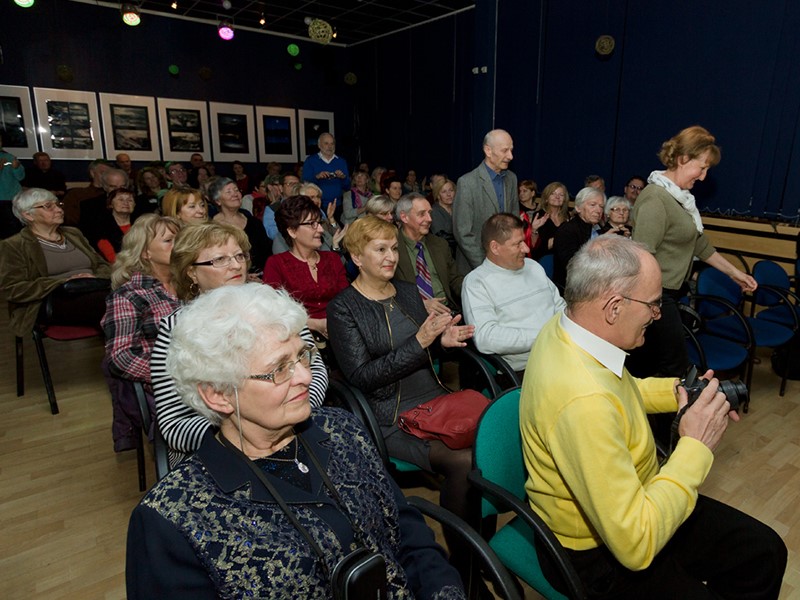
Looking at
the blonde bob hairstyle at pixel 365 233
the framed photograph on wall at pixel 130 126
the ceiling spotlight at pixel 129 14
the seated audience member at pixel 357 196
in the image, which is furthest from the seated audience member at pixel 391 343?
the framed photograph on wall at pixel 130 126

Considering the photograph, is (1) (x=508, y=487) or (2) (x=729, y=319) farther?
(2) (x=729, y=319)

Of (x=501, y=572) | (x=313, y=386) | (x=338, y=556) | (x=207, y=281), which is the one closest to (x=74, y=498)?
(x=207, y=281)

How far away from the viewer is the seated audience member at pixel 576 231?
12.9ft

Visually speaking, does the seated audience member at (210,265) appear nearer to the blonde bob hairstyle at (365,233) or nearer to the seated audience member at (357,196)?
the blonde bob hairstyle at (365,233)

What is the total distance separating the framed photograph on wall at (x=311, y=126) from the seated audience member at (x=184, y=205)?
8.19 meters

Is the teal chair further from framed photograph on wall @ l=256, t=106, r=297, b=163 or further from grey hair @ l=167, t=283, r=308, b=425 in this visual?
framed photograph on wall @ l=256, t=106, r=297, b=163

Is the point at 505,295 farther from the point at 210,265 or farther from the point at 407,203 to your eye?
the point at 210,265

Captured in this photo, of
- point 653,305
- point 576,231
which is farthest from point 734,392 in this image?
point 576,231

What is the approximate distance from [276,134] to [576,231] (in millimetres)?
8481

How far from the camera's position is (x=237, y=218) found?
430cm

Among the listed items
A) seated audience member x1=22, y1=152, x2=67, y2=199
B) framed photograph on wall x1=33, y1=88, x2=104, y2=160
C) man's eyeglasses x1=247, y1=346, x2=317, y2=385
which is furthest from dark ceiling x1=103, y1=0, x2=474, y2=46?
man's eyeglasses x1=247, y1=346, x2=317, y2=385

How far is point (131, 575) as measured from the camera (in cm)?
101

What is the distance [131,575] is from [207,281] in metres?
1.37

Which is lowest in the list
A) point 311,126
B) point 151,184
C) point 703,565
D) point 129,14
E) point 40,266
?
point 703,565
